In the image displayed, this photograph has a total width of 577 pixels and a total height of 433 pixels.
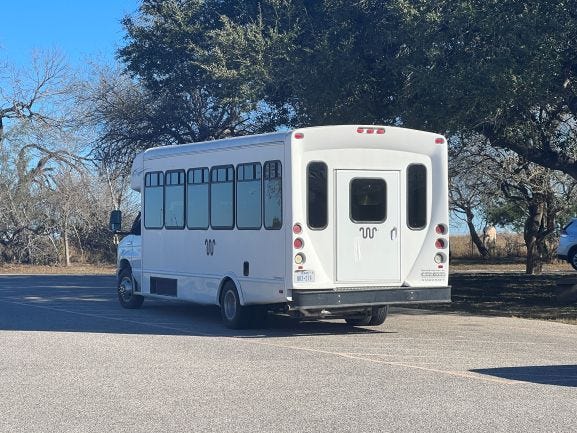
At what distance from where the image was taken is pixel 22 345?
13.9 meters

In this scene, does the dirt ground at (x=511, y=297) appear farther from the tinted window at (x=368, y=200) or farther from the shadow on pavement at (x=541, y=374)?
the shadow on pavement at (x=541, y=374)

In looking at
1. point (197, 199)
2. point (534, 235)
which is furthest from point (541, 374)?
point (534, 235)

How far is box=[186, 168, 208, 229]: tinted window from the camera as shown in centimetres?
1634

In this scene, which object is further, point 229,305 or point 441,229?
point 229,305

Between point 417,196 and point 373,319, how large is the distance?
7.93 ft

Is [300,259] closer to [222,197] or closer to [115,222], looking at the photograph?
[222,197]

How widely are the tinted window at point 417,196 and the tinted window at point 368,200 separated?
1.51ft

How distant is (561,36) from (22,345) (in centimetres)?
1042

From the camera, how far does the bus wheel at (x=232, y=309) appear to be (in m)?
15.3

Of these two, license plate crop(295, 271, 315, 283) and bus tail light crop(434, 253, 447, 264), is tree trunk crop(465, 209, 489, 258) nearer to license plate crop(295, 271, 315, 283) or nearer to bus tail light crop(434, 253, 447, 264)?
bus tail light crop(434, 253, 447, 264)

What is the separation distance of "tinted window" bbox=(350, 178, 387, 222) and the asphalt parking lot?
1.86 metres

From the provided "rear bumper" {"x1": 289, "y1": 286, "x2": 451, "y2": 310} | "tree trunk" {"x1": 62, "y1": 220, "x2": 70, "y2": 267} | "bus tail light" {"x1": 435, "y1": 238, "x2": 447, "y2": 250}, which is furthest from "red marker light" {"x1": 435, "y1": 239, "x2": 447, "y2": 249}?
"tree trunk" {"x1": 62, "y1": 220, "x2": 70, "y2": 267}

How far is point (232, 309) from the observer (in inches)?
612

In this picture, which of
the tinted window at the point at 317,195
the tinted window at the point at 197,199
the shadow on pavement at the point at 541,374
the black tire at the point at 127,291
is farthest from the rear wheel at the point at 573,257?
the shadow on pavement at the point at 541,374
